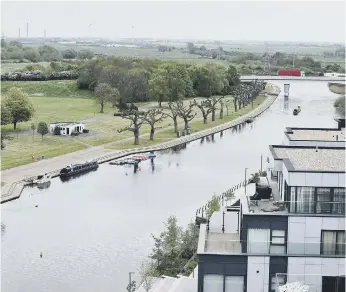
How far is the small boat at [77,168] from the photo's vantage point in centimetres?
2704

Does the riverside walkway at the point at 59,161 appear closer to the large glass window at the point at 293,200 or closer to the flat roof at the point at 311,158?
the flat roof at the point at 311,158

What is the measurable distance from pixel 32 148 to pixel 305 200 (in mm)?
22230

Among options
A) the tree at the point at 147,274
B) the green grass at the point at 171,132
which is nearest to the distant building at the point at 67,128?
the green grass at the point at 171,132

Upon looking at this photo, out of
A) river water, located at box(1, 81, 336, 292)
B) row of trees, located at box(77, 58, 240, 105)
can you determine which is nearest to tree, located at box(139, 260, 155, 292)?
river water, located at box(1, 81, 336, 292)

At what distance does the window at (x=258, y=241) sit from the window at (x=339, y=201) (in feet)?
3.09

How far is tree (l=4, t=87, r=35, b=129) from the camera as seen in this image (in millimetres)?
35375

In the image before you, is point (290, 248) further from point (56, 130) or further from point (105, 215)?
point (56, 130)

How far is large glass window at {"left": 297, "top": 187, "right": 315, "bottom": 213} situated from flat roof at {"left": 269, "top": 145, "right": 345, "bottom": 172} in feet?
0.93

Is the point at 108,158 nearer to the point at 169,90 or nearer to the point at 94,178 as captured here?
the point at 94,178

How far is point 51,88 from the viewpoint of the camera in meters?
53.9

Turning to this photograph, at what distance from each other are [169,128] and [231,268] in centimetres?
2888

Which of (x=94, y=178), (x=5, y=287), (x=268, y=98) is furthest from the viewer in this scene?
(x=268, y=98)

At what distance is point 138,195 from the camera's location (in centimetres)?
2416

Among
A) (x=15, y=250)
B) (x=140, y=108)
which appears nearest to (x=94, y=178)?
(x=15, y=250)
